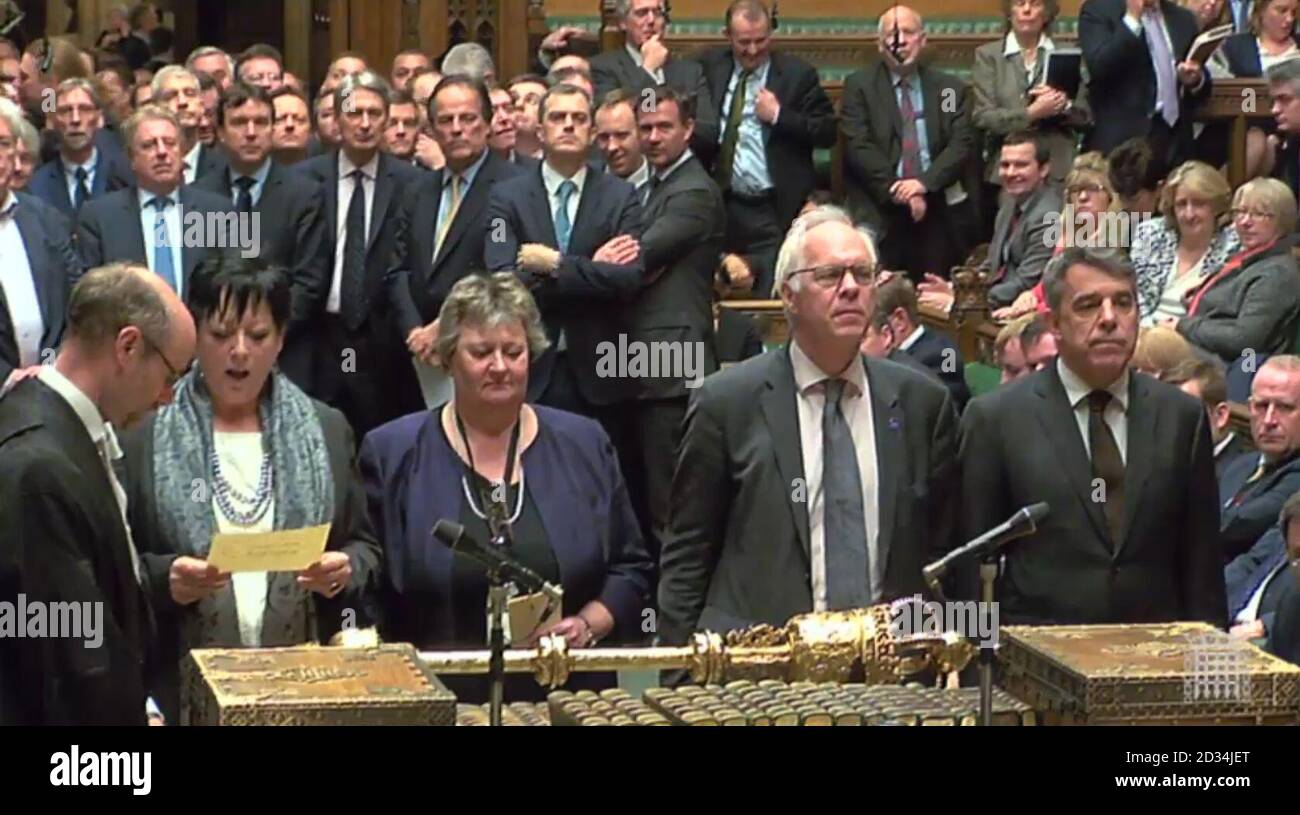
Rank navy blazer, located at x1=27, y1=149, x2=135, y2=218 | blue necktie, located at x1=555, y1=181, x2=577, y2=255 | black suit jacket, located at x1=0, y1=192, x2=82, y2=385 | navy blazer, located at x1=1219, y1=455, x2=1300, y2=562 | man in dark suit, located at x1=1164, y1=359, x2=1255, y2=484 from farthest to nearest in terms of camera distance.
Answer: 1. navy blazer, located at x1=27, y1=149, x2=135, y2=218
2. blue necktie, located at x1=555, y1=181, x2=577, y2=255
3. black suit jacket, located at x1=0, y1=192, x2=82, y2=385
4. man in dark suit, located at x1=1164, y1=359, x2=1255, y2=484
5. navy blazer, located at x1=1219, y1=455, x2=1300, y2=562

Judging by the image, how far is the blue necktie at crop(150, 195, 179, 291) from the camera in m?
8.48

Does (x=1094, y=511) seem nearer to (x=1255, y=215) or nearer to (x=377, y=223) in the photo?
(x=1255, y=215)

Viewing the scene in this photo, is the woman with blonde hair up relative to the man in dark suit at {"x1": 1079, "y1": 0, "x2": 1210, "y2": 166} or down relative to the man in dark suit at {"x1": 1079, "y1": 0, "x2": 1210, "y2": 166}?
down

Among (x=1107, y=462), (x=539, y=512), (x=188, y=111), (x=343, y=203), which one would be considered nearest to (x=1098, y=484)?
(x=1107, y=462)

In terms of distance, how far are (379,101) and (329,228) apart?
1.75 feet

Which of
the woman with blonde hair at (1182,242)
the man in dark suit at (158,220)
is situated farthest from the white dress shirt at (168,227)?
the woman with blonde hair at (1182,242)

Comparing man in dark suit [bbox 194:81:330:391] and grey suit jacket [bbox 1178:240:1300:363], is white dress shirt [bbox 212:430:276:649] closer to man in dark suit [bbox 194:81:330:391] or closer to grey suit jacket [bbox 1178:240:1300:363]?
man in dark suit [bbox 194:81:330:391]

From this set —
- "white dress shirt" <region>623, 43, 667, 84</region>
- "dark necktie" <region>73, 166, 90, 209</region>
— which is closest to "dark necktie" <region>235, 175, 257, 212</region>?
"dark necktie" <region>73, 166, 90, 209</region>

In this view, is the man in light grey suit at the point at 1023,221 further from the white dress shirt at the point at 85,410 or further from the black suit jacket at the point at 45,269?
the white dress shirt at the point at 85,410

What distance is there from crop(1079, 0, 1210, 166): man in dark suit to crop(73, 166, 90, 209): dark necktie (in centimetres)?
432

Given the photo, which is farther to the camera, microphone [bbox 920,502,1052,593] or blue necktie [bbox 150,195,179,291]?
blue necktie [bbox 150,195,179,291]

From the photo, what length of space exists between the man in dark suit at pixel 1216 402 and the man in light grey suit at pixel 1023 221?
2242 millimetres

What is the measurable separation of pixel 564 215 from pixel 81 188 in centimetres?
221

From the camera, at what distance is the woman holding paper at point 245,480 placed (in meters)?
5.26
